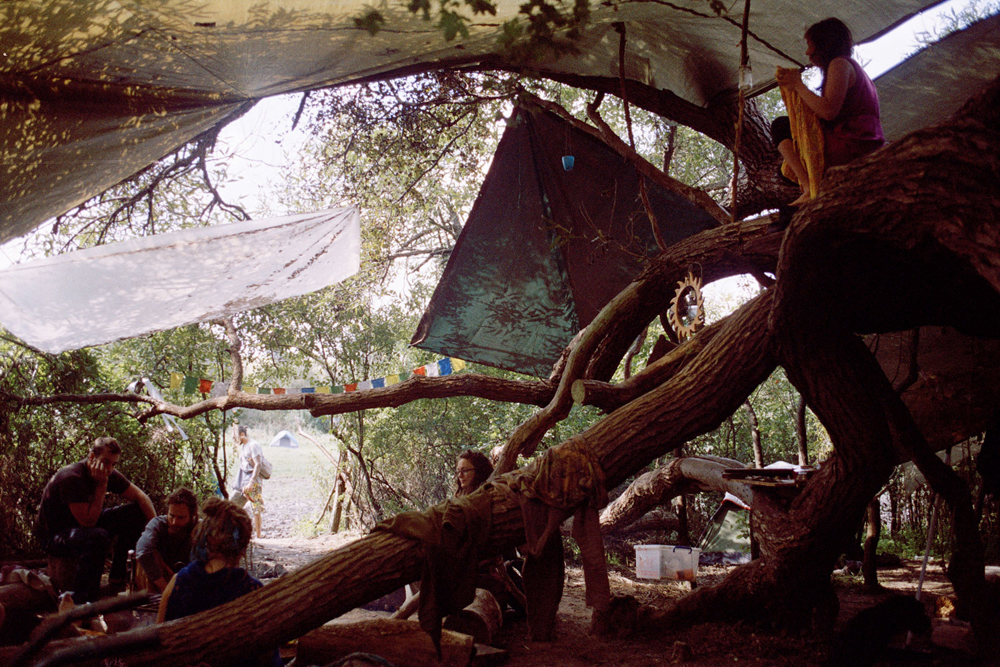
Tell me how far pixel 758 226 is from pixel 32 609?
16.0 feet

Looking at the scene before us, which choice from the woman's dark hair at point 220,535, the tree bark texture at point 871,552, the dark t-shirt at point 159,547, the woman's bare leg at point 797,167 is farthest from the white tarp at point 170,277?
the tree bark texture at point 871,552

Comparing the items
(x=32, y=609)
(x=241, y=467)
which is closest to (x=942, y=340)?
(x=32, y=609)

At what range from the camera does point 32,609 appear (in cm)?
368

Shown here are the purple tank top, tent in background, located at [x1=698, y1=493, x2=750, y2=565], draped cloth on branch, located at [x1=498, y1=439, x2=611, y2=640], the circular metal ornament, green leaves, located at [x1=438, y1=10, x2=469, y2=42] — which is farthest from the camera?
tent in background, located at [x1=698, y1=493, x2=750, y2=565]

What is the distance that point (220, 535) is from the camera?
2.69m

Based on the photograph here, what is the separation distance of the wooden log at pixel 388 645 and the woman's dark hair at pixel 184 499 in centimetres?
135

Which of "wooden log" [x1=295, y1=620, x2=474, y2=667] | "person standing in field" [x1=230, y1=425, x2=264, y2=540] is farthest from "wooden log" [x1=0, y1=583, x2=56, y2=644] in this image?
"person standing in field" [x1=230, y1=425, x2=264, y2=540]

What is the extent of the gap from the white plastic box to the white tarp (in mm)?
3939

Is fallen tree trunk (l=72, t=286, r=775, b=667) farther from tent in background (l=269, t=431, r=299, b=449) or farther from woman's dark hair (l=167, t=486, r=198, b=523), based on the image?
tent in background (l=269, t=431, r=299, b=449)

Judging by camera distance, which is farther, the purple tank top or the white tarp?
the white tarp

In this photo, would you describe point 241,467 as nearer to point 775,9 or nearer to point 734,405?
point 734,405

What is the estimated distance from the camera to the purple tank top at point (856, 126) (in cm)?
269

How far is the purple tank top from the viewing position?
269 centimetres

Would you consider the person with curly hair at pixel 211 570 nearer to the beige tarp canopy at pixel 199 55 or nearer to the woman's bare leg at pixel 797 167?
the beige tarp canopy at pixel 199 55
